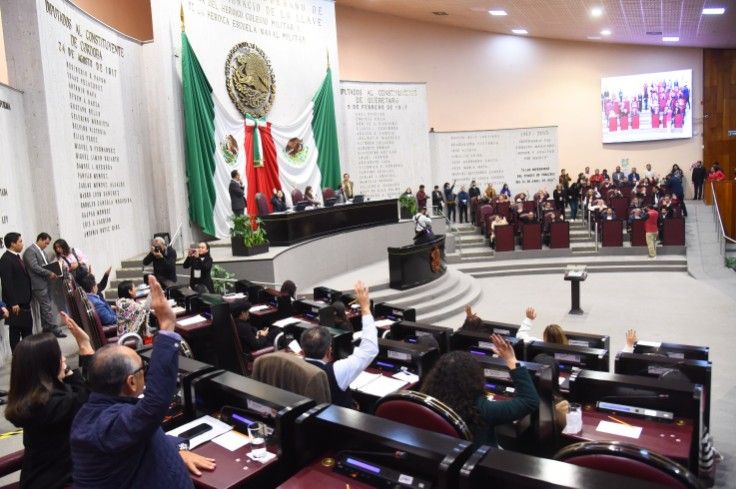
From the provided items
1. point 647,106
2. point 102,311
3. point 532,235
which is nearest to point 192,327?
point 102,311

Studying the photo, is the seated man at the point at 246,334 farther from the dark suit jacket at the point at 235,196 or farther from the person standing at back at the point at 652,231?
the person standing at back at the point at 652,231

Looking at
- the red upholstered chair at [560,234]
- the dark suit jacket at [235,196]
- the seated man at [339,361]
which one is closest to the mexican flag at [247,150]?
the dark suit jacket at [235,196]

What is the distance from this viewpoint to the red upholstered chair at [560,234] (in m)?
13.6

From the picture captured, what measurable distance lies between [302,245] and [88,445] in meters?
8.53

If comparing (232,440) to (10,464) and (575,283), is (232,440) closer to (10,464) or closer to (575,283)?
(10,464)

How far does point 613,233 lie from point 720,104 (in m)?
Answer: 9.42

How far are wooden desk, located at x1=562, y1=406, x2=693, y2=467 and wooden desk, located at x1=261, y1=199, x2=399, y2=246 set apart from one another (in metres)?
7.70

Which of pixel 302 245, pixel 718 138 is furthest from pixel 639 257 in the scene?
pixel 718 138

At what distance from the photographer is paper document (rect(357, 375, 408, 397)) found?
356 cm

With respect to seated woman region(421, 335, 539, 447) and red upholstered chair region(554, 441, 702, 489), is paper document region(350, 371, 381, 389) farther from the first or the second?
red upholstered chair region(554, 441, 702, 489)

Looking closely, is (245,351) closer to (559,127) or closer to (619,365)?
(619,365)

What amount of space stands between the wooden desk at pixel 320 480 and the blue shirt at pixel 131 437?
42 centimetres

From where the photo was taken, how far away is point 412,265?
9852 millimetres

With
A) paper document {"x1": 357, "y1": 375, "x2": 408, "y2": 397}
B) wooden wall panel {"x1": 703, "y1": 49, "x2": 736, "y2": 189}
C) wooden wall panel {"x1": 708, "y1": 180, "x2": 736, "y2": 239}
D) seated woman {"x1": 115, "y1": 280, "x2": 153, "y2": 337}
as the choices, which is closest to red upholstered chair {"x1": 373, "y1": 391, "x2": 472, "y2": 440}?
paper document {"x1": 357, "y1": 375, "x2": 408, "y2": 397}
